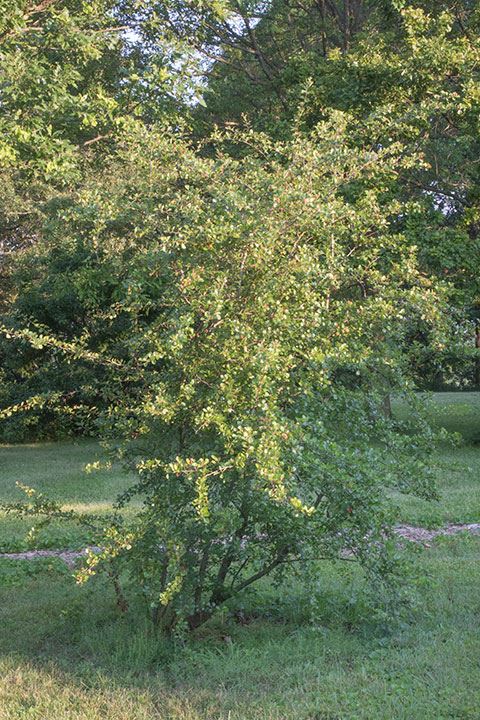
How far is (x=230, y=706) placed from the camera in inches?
A: 166

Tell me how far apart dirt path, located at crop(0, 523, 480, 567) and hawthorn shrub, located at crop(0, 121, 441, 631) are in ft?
9.21

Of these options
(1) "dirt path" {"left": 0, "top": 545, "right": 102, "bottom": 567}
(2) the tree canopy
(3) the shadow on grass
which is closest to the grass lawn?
(3) the shadow on grass

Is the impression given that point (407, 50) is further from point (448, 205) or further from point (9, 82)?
point (9, 82)

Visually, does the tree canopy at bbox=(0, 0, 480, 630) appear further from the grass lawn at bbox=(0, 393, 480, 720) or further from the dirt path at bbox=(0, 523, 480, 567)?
the dirt path at bbox=(0, 523, 480, 567)

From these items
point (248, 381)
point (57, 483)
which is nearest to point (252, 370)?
point (248, 381)

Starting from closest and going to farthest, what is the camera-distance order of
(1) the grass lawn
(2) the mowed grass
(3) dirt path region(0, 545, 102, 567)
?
(1) the grass lawn, (3) dirt path region(0, 545, 102, 567), (2) the mowed grass

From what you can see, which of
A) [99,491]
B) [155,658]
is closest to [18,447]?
[99,491]

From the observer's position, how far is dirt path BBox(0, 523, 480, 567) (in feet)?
26.8

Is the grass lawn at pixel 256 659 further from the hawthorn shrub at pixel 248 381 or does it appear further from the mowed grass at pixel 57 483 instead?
the mowed grass at pixel 57 483

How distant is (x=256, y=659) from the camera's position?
4.91 meters

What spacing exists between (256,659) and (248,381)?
66.3 inches

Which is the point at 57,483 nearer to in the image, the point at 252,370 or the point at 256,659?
the point at 256,659

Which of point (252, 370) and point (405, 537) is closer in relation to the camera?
point (252, 370)

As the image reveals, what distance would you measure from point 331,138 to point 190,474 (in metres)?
2.64
